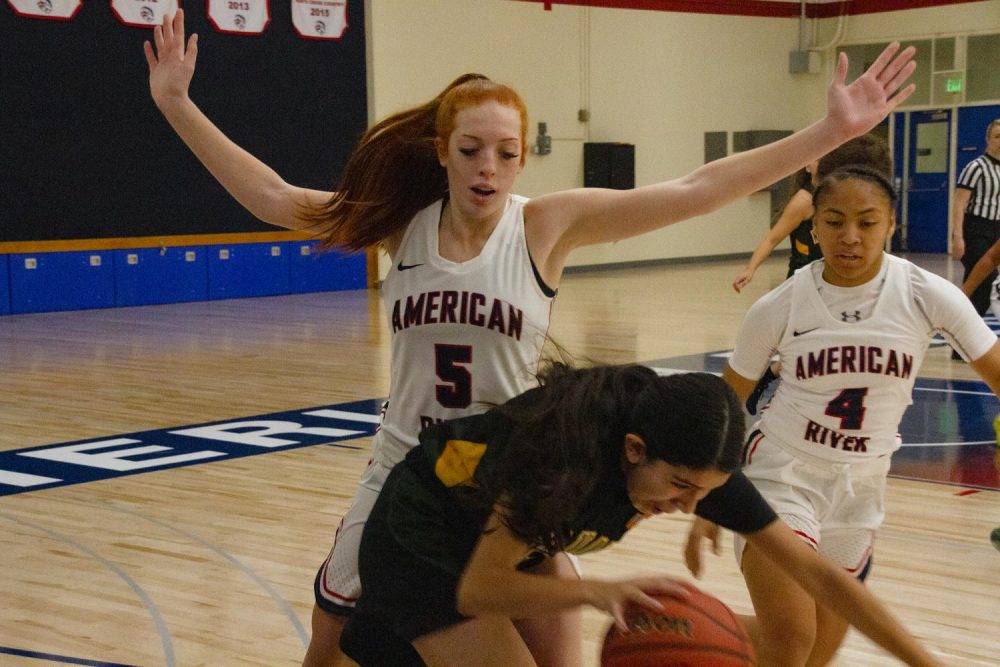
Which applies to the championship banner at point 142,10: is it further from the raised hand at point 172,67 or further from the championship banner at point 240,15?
the raised hand at point 172,67

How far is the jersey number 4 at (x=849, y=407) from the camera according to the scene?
11.7 feet

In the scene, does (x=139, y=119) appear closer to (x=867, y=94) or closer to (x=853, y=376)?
(x=853, y=376)

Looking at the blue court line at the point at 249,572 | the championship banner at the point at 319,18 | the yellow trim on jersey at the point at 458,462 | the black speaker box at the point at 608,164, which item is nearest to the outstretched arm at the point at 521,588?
the yellow trim on jersey at the point at 458,462

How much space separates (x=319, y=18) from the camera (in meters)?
17.0

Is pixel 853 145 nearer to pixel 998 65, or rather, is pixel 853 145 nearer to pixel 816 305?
pixel 816 305

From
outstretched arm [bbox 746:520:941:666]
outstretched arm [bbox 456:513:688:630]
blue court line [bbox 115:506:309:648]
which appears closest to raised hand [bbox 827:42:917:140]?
outstretched arm [bbox 746:520:941:666]

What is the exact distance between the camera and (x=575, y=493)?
2387 millimetres

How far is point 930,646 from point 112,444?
4.91 meters

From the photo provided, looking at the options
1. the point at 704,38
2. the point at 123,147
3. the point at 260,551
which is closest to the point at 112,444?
the point at 260,551

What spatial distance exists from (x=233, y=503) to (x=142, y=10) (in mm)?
10495

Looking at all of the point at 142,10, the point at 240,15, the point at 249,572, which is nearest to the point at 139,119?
the point at 142,10

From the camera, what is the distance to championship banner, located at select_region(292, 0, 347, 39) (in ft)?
55.1

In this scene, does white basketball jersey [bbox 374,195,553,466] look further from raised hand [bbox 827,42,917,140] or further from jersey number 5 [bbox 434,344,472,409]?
raised hand [bbox 827,42,917,140]

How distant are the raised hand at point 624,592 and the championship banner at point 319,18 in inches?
600
